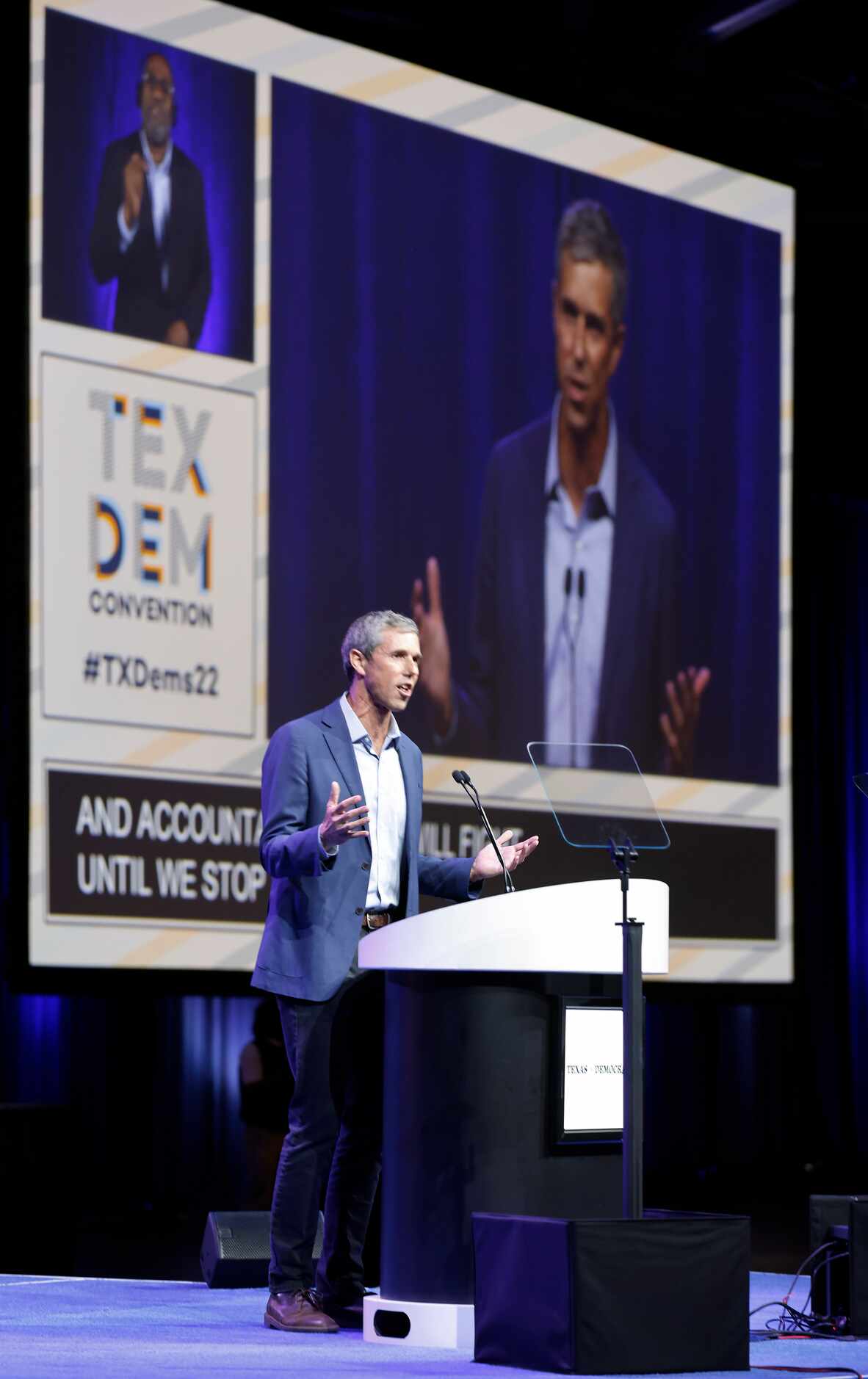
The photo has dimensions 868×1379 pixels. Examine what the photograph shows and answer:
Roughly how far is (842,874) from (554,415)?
3904mm

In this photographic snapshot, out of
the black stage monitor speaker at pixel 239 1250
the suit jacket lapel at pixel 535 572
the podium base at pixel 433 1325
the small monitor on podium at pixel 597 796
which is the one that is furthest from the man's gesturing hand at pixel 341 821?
the suit jacket lapel at pixel 535 572

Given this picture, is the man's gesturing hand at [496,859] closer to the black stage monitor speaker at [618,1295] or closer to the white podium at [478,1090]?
the white podium at [478,1090]

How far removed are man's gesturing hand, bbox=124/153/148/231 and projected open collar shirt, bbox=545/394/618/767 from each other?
1727mm

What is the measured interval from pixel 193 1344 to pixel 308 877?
0.85 m

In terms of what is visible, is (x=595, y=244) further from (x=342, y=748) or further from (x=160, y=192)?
(x=342, y=748)

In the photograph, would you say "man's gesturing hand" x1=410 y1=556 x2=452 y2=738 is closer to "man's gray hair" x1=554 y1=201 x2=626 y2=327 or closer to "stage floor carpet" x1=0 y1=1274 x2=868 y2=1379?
"man's gray hair" x1=554 y1=201 x2=626 y2=327

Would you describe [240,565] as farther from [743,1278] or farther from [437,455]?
[743,1278]

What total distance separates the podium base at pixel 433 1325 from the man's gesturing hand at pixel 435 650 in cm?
298

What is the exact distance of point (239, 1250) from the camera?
4164 millimetres

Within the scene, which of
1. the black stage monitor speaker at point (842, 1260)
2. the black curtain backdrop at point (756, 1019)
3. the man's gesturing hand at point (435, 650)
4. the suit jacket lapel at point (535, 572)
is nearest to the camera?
the black stage monitor speaker at point (842, 1260)

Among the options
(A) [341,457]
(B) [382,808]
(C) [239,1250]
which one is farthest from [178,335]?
(C) [239,1250]

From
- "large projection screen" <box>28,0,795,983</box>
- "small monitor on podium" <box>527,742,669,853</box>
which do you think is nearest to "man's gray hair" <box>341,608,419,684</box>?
"small monitor on podium" <box>527,742,669,853</box>

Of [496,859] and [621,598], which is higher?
[621,598]

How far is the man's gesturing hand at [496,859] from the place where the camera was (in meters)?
3.46
